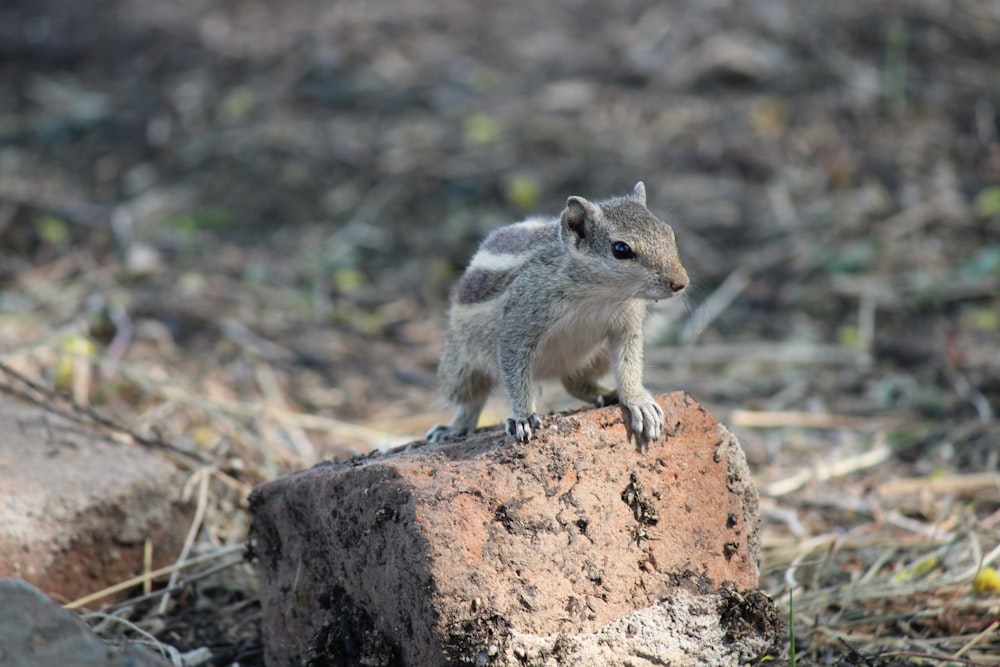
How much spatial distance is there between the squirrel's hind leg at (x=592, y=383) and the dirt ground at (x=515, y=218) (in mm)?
884

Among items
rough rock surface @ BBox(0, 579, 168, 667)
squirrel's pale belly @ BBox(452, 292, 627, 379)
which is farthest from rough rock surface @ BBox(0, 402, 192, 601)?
squirrel's pale belly @ BBox(452, 292, 627, 379)

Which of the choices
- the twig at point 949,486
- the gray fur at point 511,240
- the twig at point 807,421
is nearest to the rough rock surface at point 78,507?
the gray fur at point 511,240

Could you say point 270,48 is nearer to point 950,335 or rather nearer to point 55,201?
point 55,201

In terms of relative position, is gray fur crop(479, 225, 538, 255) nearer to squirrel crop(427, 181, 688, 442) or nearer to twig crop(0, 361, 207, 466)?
squirrel crop(427, 181, 688, 442)

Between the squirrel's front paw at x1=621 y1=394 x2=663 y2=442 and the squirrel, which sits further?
the squirrel

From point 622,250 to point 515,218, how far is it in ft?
13.9

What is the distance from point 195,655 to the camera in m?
3.46

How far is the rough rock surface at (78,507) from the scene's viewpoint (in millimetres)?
3705

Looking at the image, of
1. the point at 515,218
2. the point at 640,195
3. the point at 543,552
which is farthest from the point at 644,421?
the point at 515,218

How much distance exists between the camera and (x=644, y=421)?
2.96 m

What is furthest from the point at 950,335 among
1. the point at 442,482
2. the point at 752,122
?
the point at 442,482

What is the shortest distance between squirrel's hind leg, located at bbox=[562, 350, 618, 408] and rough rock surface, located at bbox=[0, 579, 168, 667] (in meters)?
1.74

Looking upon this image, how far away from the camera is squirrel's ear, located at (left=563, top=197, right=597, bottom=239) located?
140 inches

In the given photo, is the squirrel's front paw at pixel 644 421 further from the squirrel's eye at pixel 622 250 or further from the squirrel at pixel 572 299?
the squirrel's eye at pixel 622 250
